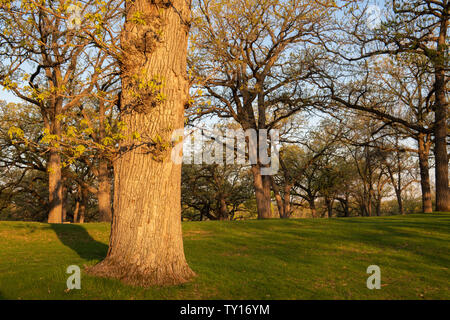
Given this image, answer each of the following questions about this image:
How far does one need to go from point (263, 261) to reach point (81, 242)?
21.7ft

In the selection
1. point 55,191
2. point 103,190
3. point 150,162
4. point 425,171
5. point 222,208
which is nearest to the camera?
point 150,162

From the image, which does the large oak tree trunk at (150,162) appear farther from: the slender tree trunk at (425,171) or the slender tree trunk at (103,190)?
the slender tree trunk at (425,171)

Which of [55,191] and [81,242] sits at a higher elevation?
[55,191]

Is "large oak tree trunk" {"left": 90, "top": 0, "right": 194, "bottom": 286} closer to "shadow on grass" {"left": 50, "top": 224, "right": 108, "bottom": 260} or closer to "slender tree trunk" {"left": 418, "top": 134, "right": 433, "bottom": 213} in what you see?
"shadow on grass" {"left": 50, "top": 224, "right": 108, "bottom": 260}

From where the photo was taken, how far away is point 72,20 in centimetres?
523

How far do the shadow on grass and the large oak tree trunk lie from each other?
253 centimetres

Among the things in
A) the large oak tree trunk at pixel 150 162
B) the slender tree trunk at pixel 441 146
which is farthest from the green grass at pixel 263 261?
the slender tree trunk at pixel 441 146

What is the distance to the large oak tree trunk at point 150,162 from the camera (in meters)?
5.87

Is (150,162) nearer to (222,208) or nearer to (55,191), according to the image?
(55,191)

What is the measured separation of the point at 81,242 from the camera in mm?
11242

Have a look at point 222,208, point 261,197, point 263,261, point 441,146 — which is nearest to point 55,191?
point 261,197

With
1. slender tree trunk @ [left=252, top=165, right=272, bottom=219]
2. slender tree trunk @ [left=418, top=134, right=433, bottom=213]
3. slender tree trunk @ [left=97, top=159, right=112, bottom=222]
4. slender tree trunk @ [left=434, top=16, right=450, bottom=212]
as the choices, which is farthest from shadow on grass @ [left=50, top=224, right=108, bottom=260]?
slender tree trunk @ [left=418, top=134, right=433, bottom=213]

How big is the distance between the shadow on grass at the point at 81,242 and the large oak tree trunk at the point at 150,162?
2.53 meters
